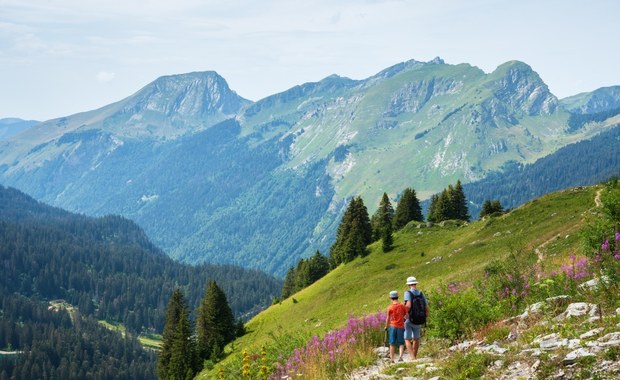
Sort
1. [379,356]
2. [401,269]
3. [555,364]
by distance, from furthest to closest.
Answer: [401,269] < [379,356] < [555,364]

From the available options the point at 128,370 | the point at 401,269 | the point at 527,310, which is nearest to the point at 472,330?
the point at 527,310

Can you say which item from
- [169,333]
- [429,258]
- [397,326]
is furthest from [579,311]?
[169,333]

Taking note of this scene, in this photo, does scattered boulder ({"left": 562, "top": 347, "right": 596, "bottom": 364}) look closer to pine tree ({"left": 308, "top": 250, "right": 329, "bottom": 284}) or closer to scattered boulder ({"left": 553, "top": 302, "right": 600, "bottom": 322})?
scattered boulder ({"left": 553, "top": 302, "right": 600, "bottom": 322})

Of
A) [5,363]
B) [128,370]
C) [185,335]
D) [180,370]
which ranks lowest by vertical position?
[128,370]

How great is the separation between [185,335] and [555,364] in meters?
66.8

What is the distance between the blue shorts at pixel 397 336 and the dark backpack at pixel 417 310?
1.91 feet

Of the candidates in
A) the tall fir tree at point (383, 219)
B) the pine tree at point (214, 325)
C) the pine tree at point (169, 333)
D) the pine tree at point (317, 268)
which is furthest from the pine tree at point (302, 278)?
the pine tree at point (214, 325)

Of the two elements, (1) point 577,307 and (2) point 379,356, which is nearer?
(1) point 577,307

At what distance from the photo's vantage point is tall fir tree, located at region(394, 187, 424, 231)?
97875mm

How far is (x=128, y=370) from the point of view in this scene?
187 meters

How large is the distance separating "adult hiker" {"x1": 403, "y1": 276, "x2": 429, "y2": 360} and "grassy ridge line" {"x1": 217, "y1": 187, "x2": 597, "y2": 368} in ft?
83.9

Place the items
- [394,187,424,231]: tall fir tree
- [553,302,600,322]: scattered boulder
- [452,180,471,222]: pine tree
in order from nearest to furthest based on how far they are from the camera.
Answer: [553,302,600,322]: scattered boulder, [452,180,471,222]: pine tree, [394,187,424,231]: tall fir tree

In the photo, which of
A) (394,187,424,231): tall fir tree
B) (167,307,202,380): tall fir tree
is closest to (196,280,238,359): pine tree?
(167,307,202,380): tall fir tree

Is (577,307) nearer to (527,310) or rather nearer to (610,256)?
(527,310)
